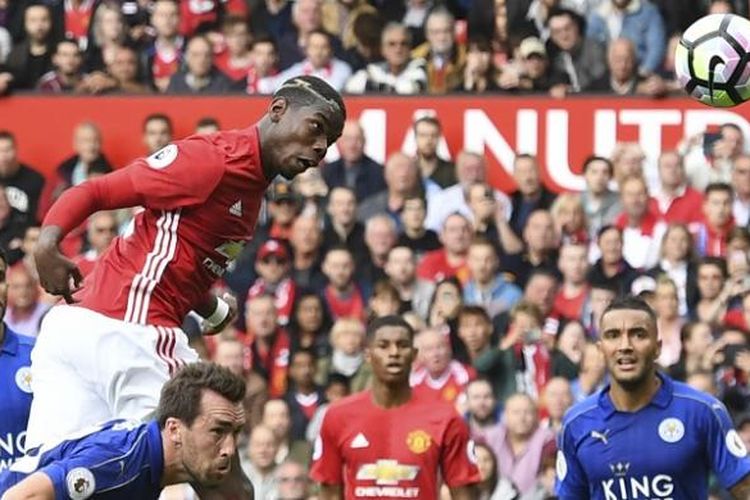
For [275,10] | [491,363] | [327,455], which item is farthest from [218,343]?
[275,10]

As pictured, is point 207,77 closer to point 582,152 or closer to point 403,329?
point 582,152

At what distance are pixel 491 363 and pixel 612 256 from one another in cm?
121

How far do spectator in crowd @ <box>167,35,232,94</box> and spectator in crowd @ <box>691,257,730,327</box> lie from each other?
447 centimetres

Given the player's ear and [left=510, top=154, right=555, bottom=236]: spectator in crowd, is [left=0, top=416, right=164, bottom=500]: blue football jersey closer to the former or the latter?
the player's ear

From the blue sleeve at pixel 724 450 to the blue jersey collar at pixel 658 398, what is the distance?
0.21 m

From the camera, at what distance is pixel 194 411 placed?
7410mm

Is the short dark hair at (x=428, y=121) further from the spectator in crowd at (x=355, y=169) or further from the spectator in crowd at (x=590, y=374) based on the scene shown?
the spectator in crowd at (x=590, y=374)

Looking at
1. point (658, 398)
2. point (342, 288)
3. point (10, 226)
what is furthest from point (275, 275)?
point (658, 398)

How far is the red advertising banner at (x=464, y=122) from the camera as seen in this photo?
16.3 m

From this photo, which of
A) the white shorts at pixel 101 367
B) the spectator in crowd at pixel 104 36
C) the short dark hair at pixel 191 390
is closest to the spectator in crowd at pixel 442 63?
the spectator in crowd at pixel 104 36

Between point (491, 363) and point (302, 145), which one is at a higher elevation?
point (302, 145)

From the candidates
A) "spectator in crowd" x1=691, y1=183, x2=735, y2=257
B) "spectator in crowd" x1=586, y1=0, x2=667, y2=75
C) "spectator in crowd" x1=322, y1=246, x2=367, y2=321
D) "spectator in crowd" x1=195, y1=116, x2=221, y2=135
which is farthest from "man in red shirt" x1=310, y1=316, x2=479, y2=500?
"spectator in crowd" x1=586, y1=0, x2=667, y2=75

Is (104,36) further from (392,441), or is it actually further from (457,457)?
(457,457)

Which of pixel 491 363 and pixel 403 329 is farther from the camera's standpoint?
pixel 491 363
